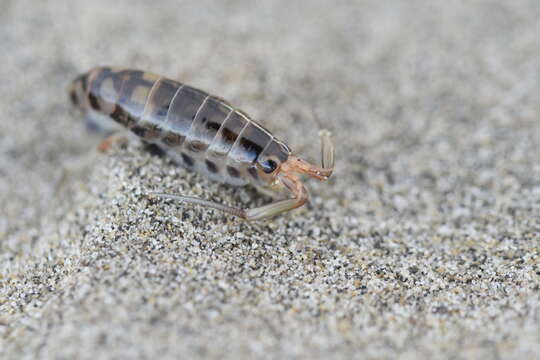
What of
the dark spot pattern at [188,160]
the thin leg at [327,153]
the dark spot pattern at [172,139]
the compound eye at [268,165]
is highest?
the thin leg at [327,153]

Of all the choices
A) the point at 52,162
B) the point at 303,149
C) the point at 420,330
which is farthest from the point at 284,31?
the point at 420,330

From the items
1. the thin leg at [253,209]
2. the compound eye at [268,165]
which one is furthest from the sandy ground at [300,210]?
the compound eye at [268,165]

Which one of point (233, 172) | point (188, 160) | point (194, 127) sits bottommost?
point (188, 160)

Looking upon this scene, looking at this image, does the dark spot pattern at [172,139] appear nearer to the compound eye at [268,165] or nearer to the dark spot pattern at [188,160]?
the dark spot pattern at [188,160]

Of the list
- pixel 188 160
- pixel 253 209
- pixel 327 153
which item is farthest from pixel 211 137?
pixel 327 153

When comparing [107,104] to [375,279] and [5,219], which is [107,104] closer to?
[5,219]

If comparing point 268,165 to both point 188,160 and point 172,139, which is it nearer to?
point 188,160

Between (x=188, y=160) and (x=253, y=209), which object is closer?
(x=253, y=209)

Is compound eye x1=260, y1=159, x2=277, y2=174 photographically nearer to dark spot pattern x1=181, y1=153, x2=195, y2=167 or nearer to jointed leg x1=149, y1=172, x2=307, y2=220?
jointed leg x1=149, y1=172, x2=307, y2=220

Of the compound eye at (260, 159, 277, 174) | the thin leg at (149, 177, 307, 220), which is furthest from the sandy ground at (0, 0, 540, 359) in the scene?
the compound eye at (260, 159, 277, 174)
